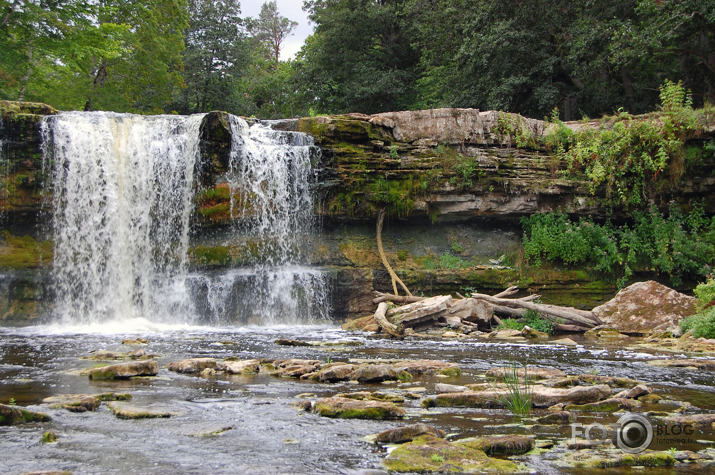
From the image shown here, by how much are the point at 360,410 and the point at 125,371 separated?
127 inches

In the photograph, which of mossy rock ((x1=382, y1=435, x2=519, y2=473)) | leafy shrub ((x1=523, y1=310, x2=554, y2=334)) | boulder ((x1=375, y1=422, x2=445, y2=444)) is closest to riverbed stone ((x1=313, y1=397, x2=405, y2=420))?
boulder ((x1=375, y1=422, x2=445, y2=444))

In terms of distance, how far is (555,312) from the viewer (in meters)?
12.9

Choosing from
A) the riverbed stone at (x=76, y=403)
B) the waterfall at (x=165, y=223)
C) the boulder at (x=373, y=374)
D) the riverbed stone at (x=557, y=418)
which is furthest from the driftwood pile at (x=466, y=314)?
the riverbed stone at (x=76, y=403)

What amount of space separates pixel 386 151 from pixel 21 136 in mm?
9577

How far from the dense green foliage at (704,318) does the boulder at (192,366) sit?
8449 mm

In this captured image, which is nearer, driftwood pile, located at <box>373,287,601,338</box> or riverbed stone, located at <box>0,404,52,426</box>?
riverbed stone, located at <box>0,404,52,426</box>

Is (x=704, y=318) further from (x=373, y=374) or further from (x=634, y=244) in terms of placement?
(x=373, y=374)

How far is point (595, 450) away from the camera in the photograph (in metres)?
3.62

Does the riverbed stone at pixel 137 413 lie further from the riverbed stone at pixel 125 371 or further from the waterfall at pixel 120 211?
the waterfall at pixel 120 211

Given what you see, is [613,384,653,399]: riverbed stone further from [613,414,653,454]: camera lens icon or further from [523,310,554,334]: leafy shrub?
[523,310,554,334]: leafy shrub

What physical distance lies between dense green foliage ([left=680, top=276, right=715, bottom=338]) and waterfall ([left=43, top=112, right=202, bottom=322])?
36.5 ft

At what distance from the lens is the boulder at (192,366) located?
22.5 ft

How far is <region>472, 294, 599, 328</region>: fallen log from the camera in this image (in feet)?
41.6

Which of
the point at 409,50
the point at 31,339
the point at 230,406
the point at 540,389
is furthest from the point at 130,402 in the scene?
the point at 409,50
